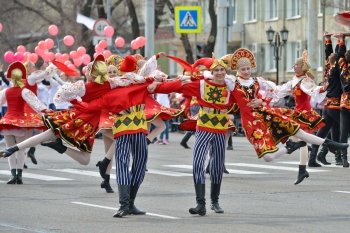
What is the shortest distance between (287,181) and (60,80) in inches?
378

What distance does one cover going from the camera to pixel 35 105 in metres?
18.7

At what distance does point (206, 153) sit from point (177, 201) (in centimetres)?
164

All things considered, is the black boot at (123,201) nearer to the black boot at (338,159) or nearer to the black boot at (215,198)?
the black boot at (215,198)

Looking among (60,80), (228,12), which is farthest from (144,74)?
(228,12)

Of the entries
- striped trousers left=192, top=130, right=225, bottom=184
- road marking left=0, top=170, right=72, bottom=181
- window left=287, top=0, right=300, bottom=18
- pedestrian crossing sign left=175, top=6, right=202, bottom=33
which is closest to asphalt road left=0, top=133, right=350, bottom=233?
road marking left=0, top=170, right=72, bottom=181

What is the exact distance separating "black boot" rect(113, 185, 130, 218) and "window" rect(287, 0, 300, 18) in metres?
52.6

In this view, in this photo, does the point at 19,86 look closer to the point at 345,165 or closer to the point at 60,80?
the point at 345,165

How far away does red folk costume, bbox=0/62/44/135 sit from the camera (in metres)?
19.0

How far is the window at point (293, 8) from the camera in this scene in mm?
66438

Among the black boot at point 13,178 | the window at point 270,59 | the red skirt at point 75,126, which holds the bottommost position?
the window at point 270,59

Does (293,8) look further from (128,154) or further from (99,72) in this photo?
(128,154)

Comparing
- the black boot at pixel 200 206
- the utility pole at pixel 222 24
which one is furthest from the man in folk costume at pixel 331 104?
the utility pole at pixel 222 24

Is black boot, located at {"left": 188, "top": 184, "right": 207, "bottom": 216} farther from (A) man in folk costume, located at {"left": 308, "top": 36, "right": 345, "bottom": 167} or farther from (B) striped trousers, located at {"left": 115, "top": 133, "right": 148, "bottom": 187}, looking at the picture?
(A) man in folk costume, located at {"left": 308, "top": 36, "right": 345, "bottom": 167}

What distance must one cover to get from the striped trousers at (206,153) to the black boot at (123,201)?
2.74ft
